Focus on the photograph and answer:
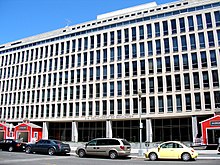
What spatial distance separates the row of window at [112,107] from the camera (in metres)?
39.7

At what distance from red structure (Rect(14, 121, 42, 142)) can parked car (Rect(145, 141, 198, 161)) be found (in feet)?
109

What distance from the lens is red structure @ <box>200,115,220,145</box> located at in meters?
32.9

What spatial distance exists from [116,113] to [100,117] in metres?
3.32

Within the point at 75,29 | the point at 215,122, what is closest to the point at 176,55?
the point at 215,122

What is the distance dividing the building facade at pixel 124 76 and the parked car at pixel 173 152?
69.4 feet

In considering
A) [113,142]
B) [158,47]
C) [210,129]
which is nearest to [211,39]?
[158,47]

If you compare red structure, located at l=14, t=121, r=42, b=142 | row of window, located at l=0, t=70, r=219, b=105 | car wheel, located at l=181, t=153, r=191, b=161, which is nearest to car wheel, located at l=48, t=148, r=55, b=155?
car wheel, located at l=181, t=153, r=191, b=161

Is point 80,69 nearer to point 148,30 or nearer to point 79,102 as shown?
point 79,102

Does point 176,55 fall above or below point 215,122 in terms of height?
above

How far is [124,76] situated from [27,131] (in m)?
21.6

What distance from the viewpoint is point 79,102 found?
49281 millimetres

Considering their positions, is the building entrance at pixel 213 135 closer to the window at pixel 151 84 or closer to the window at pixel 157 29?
the window at pixel 151 84

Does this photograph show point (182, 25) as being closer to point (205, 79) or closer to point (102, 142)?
point (205, 79)

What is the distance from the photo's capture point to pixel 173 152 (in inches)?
747
